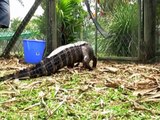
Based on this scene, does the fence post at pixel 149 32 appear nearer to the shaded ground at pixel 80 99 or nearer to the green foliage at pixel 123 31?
the green foliage at pixel 123 31

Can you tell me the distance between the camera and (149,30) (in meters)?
6.02

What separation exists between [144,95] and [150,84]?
15.9 inches

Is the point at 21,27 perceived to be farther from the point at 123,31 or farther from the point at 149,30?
the point at 149,30

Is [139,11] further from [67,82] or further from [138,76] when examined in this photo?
[67,82]

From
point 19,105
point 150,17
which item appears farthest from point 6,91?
point 150,17

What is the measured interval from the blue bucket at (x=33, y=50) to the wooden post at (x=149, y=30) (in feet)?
6.03

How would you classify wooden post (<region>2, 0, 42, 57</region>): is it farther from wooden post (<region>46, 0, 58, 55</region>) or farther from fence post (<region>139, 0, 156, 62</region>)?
fence post (<region>139, 0, 156, 62</region>)

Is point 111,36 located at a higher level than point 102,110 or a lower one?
higher

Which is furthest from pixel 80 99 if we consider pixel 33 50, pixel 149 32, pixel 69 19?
pixel 69 19

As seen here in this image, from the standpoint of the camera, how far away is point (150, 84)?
11.1 ft

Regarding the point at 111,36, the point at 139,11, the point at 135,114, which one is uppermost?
the point at 139,11

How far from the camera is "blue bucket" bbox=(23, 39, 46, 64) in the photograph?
6.39 m

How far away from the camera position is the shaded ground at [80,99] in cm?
254

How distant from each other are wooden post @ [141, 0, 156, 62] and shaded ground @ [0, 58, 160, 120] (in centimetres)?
220
